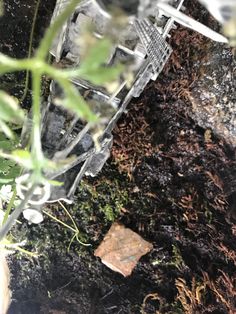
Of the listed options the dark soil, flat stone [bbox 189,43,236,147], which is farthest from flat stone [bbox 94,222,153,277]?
flat stone [bbox 189,43,236,147]

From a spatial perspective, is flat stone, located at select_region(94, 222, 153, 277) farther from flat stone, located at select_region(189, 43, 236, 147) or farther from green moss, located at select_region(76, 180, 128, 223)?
flat stone, located at select_region(189, 43, 236, 147)

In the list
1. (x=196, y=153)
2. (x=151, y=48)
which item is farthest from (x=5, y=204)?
(x=151, y=48)

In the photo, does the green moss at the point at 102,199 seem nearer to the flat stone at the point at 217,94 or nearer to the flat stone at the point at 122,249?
the flat stone at the point at 122,249

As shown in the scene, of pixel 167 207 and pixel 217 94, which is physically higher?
pixel 217 94

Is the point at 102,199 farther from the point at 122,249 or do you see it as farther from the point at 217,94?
the point at 217,94

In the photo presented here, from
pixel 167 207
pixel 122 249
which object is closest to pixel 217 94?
pixel 167 207

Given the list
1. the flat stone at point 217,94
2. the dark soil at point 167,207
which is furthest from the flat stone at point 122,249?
the flat stone at point 217,94

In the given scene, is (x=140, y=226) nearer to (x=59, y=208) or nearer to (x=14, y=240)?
(x=59, y=208)
